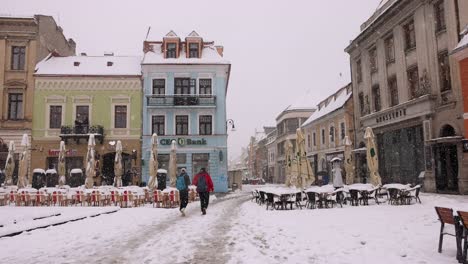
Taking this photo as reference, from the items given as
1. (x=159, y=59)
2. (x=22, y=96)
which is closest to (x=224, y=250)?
(x=159, y=59)

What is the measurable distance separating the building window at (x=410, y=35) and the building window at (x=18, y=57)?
2920 centimetres

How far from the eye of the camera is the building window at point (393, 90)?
24.7 metres

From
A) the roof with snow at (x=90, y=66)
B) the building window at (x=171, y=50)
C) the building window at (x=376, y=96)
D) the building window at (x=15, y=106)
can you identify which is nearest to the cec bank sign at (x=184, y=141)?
the roof with snow at (x=90, y=66)

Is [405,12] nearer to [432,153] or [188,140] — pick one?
[432,153]

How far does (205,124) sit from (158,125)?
3.99 meters

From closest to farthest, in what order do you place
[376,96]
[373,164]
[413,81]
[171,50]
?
[373,164]
[413,81]
[376,96]
[171,50]

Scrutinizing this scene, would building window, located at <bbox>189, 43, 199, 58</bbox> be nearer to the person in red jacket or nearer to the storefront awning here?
the storefront awning

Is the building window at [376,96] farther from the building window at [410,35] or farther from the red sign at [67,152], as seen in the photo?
the red sign at [67,152]

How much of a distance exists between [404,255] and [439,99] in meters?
16.2

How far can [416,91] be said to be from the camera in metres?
22.0

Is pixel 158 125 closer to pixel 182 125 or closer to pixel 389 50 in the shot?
pixel 182 125

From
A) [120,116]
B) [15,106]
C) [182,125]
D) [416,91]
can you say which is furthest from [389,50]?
[15,106]

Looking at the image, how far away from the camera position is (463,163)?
1814 centimetres

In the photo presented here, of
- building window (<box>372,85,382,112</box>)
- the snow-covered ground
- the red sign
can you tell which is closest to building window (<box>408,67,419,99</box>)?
building window (<box>372,85,382,112</box>)
